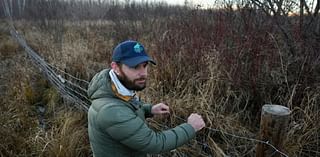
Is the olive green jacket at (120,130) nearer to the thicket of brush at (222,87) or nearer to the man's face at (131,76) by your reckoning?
the man's face at (131,76)

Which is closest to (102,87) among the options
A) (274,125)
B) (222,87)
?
(274,125)

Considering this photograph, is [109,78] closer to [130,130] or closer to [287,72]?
[130,130]

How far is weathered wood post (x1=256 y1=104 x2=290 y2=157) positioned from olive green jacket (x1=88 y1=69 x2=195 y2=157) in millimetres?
441

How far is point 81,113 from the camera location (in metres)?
3.82

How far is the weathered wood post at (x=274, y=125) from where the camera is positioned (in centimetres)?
158

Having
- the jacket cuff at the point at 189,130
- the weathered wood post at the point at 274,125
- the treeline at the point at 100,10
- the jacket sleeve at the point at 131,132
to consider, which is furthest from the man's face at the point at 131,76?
the treeline at the point at 100,10

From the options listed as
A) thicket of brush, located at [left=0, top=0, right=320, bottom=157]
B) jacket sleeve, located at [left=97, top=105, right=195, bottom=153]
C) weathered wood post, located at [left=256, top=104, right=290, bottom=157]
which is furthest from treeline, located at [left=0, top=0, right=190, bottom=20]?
jacket sleeve, located at [left=97, top=105, right=195, bottom=153]

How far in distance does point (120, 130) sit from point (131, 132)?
62mm

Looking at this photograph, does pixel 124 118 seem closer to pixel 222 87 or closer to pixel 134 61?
pixel 134 61

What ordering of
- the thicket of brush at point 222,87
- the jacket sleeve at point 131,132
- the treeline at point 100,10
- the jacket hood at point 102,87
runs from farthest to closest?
1. the treeline at point 100,10
2. the thicket of brush at point 222,87
3. the jacket hood at point 102,87
4. the jacket sleeve at point 131,132

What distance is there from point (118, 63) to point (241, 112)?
1.99m

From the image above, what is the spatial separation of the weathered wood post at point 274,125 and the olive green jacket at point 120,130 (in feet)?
1.45

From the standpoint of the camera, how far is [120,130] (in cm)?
150

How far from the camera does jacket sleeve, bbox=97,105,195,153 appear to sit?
1.50 meters
